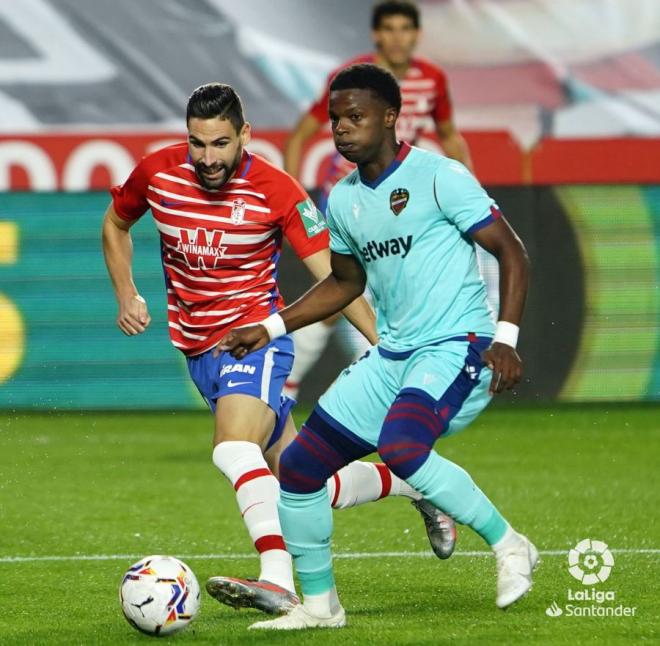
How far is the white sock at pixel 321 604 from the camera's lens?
5234mm

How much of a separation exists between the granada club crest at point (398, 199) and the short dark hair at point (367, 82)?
264 millimetres

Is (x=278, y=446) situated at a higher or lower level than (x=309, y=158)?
higher

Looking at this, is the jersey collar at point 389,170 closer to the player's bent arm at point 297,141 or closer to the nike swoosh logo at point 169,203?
the nike swoosh logo at point 169,203

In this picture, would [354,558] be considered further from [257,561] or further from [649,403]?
[649,403]

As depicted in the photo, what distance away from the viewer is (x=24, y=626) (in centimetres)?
538

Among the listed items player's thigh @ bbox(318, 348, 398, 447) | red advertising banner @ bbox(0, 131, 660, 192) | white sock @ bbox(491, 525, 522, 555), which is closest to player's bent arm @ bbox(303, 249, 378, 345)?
player's thigh @ bbox(318, 348, 398, 447)

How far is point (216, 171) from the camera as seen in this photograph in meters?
5.99

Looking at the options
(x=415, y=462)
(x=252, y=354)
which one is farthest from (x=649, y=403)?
(x=415, y=462)

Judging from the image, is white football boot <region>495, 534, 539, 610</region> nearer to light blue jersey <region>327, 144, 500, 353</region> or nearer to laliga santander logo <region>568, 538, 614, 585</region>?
light blue jersey <region>327, 144, 500, 353</region>

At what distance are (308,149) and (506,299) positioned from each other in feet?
27.9

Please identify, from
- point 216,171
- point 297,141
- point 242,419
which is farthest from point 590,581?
point 297,141

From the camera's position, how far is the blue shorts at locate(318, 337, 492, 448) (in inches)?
202

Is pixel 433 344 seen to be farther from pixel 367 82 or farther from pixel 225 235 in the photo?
pixel 225 235

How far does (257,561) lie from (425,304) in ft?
5.71
